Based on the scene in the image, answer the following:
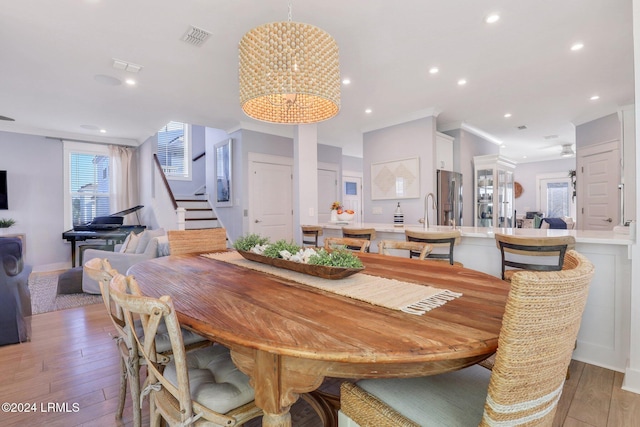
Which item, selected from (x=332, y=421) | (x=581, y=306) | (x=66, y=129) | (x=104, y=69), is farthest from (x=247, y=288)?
(x=66, y=129)

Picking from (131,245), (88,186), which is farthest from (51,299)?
(88,186)

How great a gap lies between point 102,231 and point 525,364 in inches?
249

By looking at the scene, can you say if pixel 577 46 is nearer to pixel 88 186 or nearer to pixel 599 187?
pixel 599 187

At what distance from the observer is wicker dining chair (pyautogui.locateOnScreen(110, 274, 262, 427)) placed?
2.83ft

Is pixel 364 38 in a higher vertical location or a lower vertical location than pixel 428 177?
higher

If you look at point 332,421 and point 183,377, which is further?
point 332,421

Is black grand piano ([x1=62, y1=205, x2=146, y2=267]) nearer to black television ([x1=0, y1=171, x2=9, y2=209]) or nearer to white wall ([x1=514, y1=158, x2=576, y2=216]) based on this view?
black television ([x1=0, y1=171, x2=9, y2=209])

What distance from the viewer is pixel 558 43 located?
2.72 meters

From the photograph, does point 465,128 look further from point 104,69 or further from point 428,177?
point 104,69

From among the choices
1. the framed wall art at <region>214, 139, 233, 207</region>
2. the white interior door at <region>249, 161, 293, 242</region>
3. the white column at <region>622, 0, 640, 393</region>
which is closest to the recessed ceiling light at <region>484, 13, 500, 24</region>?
the white column at <region>622, 0, 640, 393</region>

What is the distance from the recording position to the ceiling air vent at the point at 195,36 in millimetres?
2440

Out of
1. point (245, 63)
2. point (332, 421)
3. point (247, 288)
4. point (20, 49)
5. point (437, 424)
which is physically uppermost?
point (20, 49)

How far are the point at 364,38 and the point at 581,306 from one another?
102 inches

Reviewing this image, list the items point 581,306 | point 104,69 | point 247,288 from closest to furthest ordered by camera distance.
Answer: point 581,306 → point 247,288 → point 104,69
